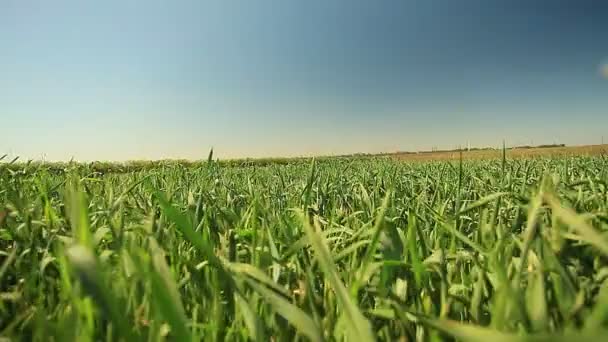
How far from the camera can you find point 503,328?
572 mm

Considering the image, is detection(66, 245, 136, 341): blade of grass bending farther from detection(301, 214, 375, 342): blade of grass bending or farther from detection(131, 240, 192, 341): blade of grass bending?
detection(301, 214, 375, 342): blade of grass bending

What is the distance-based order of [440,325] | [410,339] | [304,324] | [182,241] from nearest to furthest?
[440,325], [304,324], [410,339], [182,241]

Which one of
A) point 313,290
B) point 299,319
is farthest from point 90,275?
point 313,290

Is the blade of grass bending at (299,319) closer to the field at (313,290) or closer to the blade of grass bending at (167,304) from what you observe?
the field at (313,290)

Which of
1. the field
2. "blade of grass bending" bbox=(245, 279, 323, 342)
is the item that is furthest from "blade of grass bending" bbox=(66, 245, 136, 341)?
"blade of grass bending" bbox=(245, 279, 323, 342)

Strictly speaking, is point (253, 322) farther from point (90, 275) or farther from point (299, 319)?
point (90, 275)

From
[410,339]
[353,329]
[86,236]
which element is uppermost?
[86,236]

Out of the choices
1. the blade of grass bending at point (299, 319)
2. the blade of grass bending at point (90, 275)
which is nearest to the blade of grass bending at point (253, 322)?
the blade of grass bending at point (299, 319)

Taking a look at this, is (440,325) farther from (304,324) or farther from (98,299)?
(98,299)

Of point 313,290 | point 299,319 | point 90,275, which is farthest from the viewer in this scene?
point 313,290

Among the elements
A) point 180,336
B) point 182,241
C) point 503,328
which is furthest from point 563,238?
point 182,241

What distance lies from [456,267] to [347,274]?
31 centimetres

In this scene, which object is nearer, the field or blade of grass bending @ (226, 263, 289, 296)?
the field

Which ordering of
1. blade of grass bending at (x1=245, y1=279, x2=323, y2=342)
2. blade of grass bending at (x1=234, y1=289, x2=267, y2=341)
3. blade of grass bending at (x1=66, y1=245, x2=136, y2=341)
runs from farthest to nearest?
blade of grass bending at (x1=234, y1=289, x2=267, y2=341) → blade of grass bending at (x1=245, y1=279, x2=323, y2=342) → blade of grass bending at (x1=66, y1=245, x2=136, y2=341)
